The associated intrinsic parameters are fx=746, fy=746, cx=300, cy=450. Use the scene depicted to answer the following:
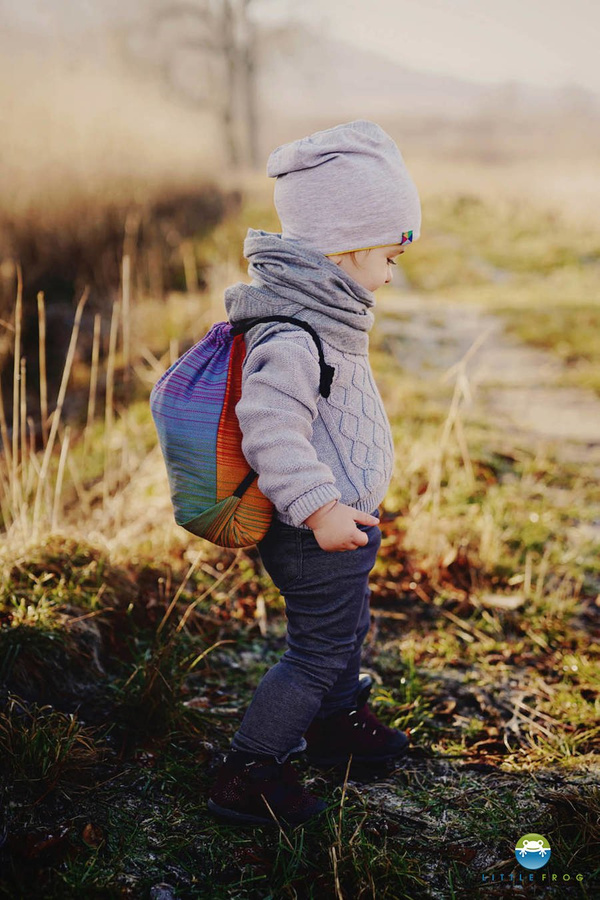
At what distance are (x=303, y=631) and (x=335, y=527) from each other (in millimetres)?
368

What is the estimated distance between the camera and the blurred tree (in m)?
22.5

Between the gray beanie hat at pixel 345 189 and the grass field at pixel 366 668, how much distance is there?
1210mm

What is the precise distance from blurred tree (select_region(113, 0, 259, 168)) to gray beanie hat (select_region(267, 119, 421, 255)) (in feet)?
72.5

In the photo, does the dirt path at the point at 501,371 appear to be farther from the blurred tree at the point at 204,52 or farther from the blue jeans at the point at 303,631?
the blurred tree at the point at 204,52

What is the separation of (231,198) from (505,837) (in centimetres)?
1181

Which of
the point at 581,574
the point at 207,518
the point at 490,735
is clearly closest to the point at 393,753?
the point at 490,735

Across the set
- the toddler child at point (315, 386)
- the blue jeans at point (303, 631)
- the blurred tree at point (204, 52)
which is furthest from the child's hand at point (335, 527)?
the blurred tree at point (204, 52)

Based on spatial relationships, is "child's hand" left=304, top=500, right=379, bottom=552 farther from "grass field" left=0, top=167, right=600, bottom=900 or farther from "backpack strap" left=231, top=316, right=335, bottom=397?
"grass field" left=0, top=167, right=600, bottom=900

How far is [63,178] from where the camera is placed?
7.84 meters

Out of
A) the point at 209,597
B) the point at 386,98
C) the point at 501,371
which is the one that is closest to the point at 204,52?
the point at 501,371

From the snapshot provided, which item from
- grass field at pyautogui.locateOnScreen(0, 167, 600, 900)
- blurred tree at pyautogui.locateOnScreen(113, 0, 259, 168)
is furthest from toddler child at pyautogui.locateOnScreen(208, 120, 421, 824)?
blurred tree at pyautogui.locateOnScreen(113, 0, 259, 168)

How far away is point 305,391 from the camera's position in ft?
5.46

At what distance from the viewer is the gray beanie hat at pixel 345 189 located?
1.75 m

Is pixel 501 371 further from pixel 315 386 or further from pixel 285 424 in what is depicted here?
pixel 285 424
